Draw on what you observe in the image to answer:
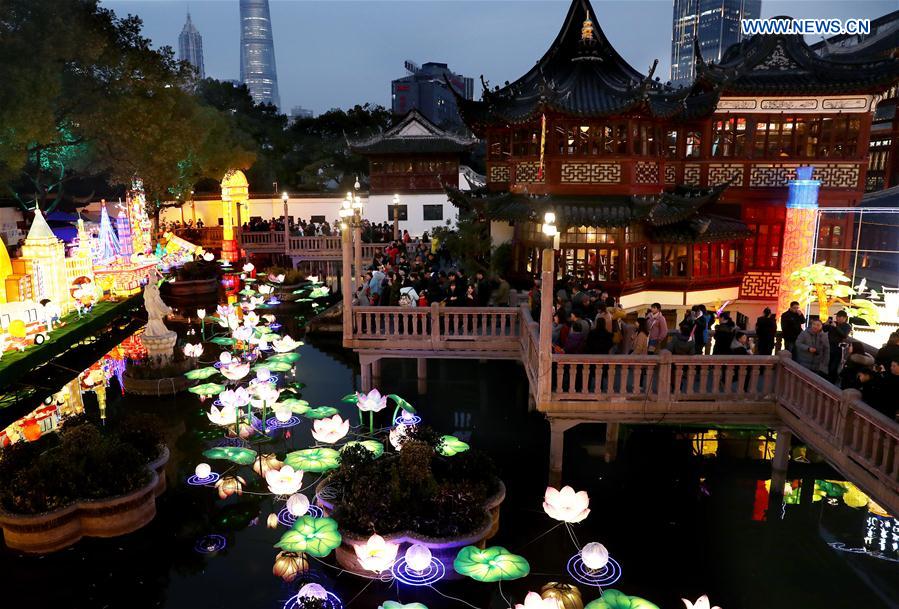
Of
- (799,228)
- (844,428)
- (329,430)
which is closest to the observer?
(844,428)

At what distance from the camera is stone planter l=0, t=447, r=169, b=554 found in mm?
8125

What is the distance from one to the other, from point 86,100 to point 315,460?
18.5m

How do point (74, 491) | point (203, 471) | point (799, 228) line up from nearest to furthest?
point (74, 491)
point (203, 471)
point (799, 228)

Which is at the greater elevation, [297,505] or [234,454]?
[297,505]

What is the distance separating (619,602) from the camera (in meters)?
6.84

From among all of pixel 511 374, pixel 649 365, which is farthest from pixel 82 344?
pixel 649 365

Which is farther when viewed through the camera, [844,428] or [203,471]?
[203,471]

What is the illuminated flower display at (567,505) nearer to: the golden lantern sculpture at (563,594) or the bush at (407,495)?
the golden lantern sculpture at (563,594)

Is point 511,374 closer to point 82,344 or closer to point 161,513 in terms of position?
point 161,513

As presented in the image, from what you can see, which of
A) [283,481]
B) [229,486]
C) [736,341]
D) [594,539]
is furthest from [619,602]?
[229,486]

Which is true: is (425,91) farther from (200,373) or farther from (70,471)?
(70,471)

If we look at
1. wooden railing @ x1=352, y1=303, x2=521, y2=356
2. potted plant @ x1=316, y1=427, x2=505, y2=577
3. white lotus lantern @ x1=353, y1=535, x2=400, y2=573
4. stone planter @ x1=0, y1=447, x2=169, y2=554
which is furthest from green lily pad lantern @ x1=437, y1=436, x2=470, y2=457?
stone planter @ x1=0, y1=447, x2=169, y2=554

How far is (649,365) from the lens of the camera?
30.5 feet

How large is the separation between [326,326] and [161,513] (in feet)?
36.0
